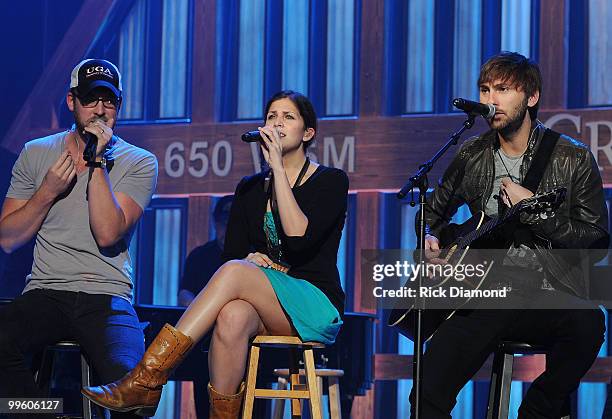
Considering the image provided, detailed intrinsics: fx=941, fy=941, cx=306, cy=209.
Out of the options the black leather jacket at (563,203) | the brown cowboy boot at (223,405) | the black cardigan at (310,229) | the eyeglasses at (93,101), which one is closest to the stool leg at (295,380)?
the black cardigan at (310,229)

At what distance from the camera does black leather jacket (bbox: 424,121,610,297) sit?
135 inches

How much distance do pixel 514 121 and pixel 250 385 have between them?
4.69ft

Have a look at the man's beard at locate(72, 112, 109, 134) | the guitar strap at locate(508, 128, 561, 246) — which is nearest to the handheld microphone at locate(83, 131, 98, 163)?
the man's beard at locate(72, 112, 109, 134)

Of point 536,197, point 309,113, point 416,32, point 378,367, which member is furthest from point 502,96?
point 378,367

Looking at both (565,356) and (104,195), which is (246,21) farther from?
(565,356)

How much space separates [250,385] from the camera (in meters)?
3.46

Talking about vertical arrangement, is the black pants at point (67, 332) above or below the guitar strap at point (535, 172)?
below

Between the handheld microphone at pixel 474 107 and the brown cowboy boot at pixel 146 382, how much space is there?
1.25 m

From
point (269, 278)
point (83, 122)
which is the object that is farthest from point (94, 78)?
point (269, 278)

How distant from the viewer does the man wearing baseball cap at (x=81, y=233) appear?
356cm

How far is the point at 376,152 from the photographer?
548 cm

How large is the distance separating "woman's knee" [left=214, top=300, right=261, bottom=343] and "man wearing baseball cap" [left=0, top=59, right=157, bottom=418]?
1.26 feet

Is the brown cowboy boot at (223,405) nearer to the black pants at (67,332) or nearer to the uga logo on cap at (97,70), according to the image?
the black pants at (67,332)

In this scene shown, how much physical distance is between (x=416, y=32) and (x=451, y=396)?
2.69 m
